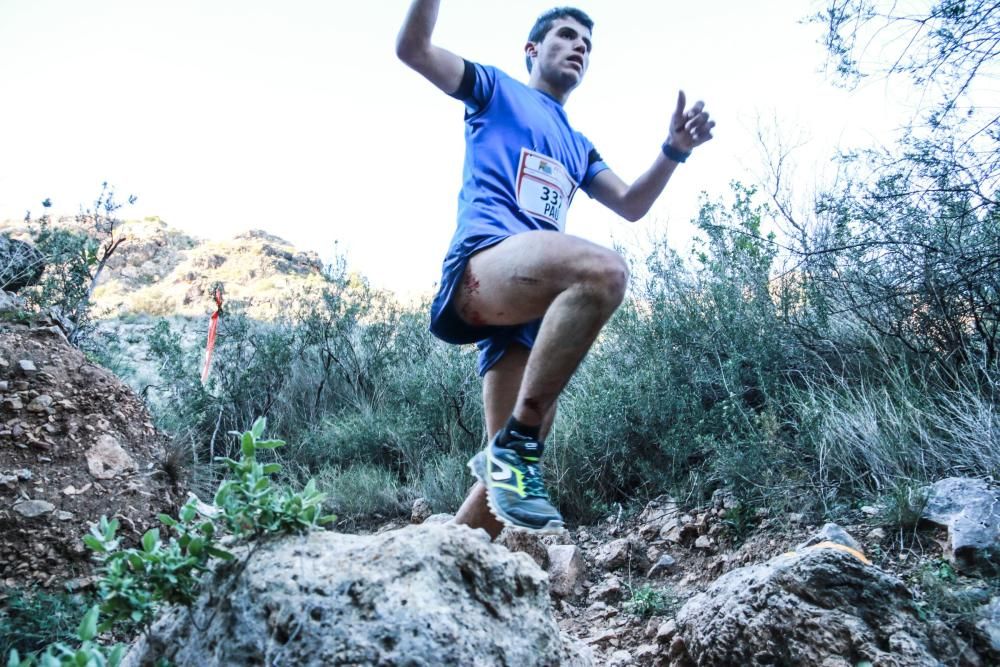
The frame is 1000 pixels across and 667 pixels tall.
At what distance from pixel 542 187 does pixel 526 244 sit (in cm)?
54

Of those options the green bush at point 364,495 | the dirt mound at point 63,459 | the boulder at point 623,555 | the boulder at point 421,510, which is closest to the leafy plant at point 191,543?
the dirt mound at point 63,459

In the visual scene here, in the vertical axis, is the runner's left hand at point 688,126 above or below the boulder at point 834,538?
above

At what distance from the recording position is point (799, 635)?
1922 mm

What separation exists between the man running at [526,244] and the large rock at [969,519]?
147 cm

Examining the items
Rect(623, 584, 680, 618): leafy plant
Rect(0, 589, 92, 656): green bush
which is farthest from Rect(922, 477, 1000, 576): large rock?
Rect(0, 589, 92, 656): green bush

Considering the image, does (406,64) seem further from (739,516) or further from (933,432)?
(933,432)

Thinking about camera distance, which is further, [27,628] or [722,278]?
[722,278]

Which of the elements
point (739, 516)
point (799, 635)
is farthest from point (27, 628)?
point (739, 516)

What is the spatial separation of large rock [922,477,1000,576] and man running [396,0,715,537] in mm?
1474

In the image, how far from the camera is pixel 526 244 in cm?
202

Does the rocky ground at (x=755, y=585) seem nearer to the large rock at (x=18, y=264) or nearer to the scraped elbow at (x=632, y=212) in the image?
the scraped elbow at (x=632, y=212)

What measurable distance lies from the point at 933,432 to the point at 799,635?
6.13 ft

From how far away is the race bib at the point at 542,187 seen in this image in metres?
2.42

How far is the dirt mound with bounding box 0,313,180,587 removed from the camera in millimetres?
2752
